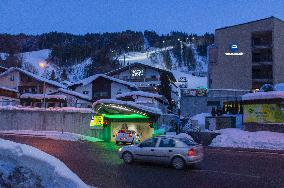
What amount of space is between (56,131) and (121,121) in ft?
25.3

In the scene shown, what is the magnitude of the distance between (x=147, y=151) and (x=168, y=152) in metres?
1.20

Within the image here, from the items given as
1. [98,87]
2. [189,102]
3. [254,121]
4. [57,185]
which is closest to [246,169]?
[57,185]

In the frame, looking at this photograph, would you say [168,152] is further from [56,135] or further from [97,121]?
[97,121]

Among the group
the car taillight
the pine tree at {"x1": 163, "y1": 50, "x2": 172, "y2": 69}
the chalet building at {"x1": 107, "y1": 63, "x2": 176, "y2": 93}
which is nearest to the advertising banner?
the car taillight

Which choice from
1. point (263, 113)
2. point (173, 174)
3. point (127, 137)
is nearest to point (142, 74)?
point (127, 137)

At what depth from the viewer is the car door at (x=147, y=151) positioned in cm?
1949

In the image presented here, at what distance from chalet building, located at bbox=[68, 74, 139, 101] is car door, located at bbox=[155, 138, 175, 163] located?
45714 millimetres

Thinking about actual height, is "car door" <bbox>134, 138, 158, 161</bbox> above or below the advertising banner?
below

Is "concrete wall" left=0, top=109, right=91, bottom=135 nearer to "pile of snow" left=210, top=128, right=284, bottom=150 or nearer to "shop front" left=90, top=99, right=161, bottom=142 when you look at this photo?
"shop front" left=90, top=99, right=161, bottom=142

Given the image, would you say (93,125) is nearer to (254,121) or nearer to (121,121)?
(121,121)

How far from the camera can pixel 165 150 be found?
19078 mm

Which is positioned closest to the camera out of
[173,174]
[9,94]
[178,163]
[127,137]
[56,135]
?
[173,174]

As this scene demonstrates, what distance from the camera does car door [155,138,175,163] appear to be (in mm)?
18969

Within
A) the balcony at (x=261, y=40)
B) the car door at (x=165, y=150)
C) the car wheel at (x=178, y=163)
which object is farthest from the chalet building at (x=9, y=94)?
the car wheel at (x=178, y=163)
